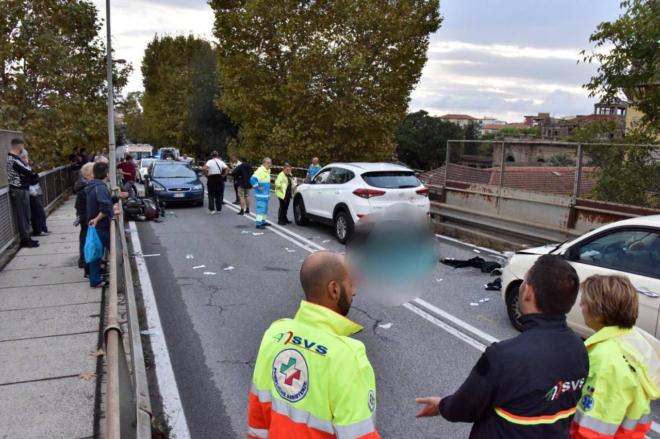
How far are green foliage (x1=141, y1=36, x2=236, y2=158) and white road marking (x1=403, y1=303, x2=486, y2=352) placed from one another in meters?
34.9

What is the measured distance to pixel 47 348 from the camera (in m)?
5.68

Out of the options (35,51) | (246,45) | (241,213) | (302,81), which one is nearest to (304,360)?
(241,213)

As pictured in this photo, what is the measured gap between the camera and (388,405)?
4.68 m

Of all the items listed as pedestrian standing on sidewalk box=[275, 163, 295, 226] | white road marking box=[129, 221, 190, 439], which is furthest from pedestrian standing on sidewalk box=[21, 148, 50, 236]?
pedestrian standing on sidewalk box=[275, 163, 295, 226]

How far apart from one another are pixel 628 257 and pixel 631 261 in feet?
0.21

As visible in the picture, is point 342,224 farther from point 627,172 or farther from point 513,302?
point 513,302

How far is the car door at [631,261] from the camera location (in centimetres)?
499

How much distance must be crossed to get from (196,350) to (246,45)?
2723 centimetres

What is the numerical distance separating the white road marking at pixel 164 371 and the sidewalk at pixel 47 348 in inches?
23.0

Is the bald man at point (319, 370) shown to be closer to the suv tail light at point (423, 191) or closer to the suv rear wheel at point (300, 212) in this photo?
the suv tail light at point (423, 191)

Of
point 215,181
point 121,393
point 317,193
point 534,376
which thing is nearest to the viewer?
Result: point 534,376

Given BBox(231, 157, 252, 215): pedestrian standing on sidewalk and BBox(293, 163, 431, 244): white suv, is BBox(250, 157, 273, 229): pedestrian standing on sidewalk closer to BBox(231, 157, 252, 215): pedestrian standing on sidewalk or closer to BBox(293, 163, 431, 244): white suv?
BBox(293, 163, 431, 244): white suv

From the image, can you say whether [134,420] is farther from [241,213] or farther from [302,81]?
[302,81]

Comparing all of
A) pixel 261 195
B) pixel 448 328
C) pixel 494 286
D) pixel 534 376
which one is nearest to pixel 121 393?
pixel 534 376
